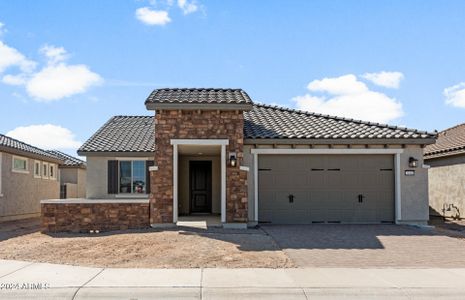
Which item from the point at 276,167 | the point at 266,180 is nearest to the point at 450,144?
the point at 276,167

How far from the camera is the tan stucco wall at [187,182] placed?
19141mm

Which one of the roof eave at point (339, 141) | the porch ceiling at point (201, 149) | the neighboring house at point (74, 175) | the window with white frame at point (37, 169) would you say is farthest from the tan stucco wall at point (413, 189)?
the neighboring house at point (74, 175)

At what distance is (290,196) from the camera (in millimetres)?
16062

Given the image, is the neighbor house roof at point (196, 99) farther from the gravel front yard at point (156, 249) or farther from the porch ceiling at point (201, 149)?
the gravel front yard at point (156, 249)

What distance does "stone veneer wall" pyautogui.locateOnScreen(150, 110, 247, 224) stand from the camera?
14.8 meters

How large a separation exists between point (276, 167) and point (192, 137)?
3.13m

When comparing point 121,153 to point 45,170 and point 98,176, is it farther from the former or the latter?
point 45,170

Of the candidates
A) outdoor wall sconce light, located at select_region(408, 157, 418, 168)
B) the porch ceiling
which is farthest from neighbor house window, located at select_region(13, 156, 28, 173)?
outdoor wall sconce light, located at select_region(408, 157, 418, 168)

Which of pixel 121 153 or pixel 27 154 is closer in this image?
pixel 121 153

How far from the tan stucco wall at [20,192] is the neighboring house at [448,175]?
18.9m

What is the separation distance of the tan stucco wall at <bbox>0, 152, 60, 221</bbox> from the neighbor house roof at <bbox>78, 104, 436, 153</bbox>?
3.70 m

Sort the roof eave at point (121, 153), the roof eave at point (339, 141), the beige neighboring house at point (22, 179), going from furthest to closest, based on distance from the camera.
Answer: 1. the beige neighboring house at point (22, 179)
2. the roof eave at point (121, 153)
3. the roof eave at point (339, 141)

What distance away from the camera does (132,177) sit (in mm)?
20312

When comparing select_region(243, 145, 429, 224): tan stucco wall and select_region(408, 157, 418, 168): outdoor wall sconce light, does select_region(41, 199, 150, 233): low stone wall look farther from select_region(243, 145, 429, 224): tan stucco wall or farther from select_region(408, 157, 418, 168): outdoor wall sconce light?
select_region(408, 157, 418, 168): outdoor wall sconce light
